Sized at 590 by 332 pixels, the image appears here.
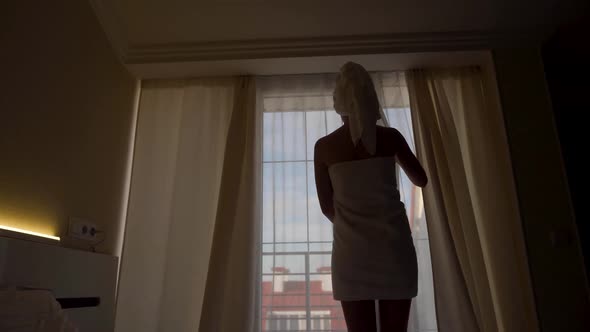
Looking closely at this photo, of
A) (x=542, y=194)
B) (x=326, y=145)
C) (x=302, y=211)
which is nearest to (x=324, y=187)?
(x=326, y=145)

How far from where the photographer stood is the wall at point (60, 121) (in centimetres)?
145

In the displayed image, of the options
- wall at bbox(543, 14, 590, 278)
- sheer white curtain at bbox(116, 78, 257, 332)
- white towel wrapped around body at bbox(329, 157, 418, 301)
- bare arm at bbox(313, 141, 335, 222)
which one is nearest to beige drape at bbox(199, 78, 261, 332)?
sheer white curtain at bbox(116, 78, 257, 332)

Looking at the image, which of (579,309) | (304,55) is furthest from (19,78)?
(579,309)

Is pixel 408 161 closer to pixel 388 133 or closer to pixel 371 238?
pixel 388 133

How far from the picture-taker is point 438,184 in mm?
2223

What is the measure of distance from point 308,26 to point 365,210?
1310 mm

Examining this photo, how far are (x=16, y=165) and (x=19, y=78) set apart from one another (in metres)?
0.32

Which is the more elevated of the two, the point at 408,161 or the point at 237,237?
the point at 408,161

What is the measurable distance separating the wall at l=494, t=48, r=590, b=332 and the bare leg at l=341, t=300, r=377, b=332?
1168 mm

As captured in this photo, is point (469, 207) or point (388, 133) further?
point (469, 207)

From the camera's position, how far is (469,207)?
87.6 inches

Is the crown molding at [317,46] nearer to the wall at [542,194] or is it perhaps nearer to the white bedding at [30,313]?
the wall at [542,194]

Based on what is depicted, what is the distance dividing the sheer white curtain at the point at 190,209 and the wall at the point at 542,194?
4.82 ft

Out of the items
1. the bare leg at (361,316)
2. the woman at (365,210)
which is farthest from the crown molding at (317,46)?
the bare leg at (361,316)
